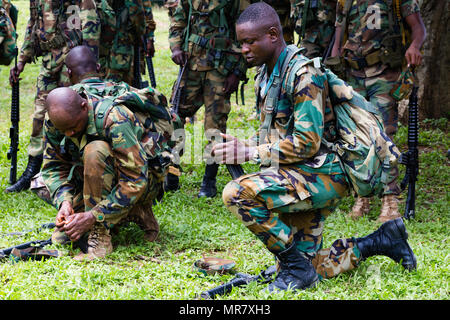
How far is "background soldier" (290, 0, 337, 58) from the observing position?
6508mm

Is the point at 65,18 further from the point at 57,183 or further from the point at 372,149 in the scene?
the point at 372,149

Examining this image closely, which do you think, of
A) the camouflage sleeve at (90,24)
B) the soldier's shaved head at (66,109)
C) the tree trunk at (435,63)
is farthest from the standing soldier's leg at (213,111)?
the tree trunk at (435,63)

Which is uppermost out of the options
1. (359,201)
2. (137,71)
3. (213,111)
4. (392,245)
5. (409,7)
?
(409,7)

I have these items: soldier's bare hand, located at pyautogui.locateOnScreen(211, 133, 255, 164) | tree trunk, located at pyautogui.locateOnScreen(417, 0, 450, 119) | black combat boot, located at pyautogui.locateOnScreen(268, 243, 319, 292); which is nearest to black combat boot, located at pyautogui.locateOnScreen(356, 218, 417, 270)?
black combat boot, located at pyautogui.locateOnScreen(268, 243, 319, 292)

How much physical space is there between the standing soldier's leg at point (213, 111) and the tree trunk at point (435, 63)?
3248 mm

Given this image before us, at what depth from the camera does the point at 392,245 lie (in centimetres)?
392

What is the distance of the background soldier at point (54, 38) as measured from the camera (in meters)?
6.16

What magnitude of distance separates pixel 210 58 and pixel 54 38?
65.1 inches

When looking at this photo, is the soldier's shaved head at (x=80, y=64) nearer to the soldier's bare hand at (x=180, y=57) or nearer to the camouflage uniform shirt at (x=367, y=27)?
the soldier's bare hand at (x=180, y=57)

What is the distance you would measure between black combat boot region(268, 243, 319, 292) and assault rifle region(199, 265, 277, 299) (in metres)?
0.20

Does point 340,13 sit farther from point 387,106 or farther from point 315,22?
point 387,106

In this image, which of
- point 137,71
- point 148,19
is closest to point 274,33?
point 137,71
